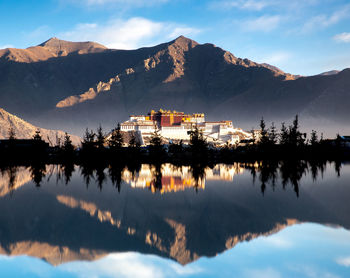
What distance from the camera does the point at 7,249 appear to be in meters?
18.9

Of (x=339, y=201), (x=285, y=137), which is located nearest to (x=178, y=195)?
(x=339, y=201)

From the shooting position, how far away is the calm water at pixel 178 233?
16.5 metres

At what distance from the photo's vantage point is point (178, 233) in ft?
69.6

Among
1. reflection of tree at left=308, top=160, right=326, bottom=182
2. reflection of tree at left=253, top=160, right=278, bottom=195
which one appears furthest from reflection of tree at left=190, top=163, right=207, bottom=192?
reflection of tree at left=308, top=160, right=326, bottom=182

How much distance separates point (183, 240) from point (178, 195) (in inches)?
589

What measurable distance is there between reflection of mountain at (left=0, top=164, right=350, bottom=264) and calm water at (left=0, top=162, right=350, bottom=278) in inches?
2.2

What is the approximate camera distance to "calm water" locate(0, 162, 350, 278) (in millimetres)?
16516

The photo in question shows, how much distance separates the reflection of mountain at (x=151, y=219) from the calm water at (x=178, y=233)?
6 centimetres

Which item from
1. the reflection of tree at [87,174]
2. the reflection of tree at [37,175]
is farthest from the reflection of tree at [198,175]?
the reflection of tree at [37,175]

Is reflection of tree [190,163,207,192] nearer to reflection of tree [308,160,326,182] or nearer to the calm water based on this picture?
the calm water

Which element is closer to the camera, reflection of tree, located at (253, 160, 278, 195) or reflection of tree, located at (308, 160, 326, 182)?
reflection of tree, located at (253, 160, 278, 195)

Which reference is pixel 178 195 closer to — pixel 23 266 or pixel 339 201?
pixel 339 201

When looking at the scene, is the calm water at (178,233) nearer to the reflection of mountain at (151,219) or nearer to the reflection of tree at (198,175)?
the reflection of mountain at (151,219)

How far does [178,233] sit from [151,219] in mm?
3898
